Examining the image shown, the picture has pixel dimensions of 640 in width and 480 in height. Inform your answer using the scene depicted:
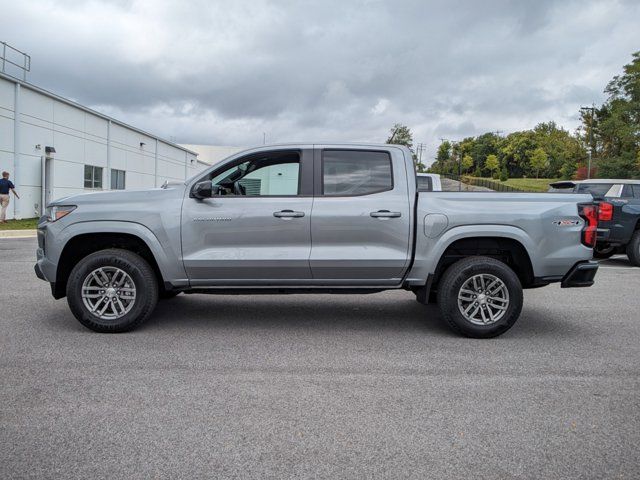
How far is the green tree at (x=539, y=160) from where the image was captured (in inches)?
4343

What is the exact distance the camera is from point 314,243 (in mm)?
5570

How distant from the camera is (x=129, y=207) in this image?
558cm

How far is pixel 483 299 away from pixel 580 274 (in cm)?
105

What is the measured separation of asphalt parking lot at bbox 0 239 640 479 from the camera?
2.95 meters

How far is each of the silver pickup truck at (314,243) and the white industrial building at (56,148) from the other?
1720cm

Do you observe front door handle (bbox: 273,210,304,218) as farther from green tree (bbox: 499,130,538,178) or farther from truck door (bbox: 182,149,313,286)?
green tree (bbox: 499,130,538,178)

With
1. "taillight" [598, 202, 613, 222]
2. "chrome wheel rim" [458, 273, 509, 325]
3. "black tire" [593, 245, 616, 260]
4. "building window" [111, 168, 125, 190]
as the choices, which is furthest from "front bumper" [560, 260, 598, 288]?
"building window" [111, 168, 125, 190]

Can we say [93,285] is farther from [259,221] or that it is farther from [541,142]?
[541,142]

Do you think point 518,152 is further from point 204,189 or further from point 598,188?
point 204,189

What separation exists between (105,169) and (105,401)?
2698 cm

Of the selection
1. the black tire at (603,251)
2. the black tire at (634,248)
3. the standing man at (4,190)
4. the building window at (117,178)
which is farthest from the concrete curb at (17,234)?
the black tire at (634,248)

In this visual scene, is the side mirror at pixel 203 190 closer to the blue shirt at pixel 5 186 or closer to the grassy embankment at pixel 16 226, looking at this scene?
the grassy embankment at pixel 16 226

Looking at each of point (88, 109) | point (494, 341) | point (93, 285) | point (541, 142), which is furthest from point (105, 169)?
point (541, 142)

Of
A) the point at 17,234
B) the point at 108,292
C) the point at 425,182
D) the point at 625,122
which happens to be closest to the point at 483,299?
the point at 108,292
